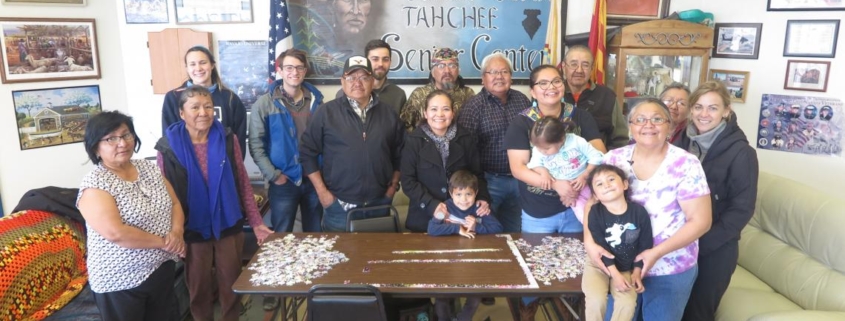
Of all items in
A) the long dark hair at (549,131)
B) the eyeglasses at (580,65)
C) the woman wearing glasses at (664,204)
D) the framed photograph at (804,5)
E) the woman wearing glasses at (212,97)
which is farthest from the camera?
the framed photograph at (804,5)

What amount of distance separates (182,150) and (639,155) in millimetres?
2182

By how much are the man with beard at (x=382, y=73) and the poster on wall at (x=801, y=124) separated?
3105 mm

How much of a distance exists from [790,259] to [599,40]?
2.08 meters

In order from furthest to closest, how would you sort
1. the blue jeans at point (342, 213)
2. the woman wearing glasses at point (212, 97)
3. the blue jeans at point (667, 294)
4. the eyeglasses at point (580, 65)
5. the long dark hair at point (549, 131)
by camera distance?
1. the eyeglasses at point (580, 65)
2. the woman wearing glasses at point (212, 97)
3. the blue jeans at point (342, 213)
4. the long dark hair at point (549, 131)
5. the blue jeans at point (667, 294)

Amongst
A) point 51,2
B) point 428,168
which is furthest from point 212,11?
point 428,168

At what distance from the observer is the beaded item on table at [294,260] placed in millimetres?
2287

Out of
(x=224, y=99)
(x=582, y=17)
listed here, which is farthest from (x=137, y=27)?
(x=582, y=17)

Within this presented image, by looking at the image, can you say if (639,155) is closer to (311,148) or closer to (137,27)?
(311,148)

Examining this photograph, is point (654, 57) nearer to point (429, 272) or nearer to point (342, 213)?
point (342, 213)

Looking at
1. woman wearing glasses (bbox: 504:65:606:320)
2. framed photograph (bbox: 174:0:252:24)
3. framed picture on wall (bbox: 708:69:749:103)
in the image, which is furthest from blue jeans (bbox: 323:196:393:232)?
framed picture on wall (bbox: 708:69:749:103)

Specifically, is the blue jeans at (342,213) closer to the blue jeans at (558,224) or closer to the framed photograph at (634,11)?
the blue jeans at (558,224)

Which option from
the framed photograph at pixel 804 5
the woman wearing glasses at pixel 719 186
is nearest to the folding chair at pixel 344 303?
the woman wearing glasses at pixel 719 186

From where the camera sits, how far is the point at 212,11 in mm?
4422

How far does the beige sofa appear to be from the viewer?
9.08 ft
